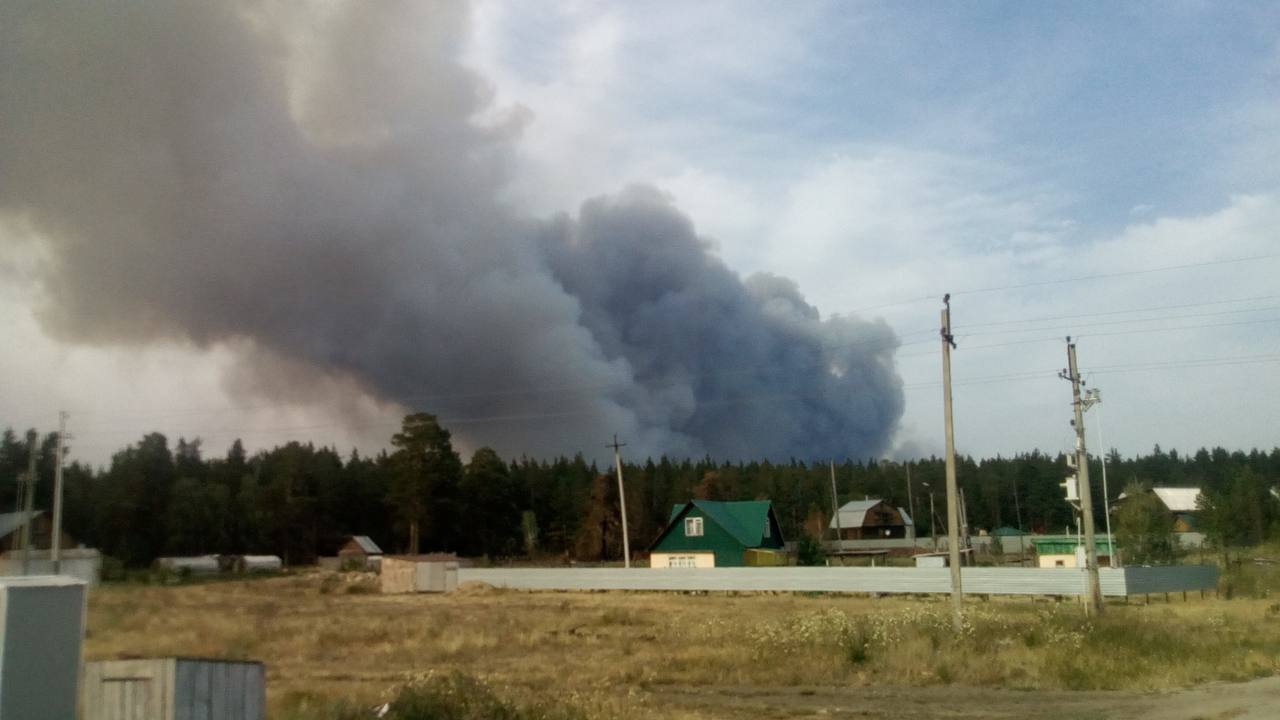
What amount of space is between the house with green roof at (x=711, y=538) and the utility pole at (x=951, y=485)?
38090 millimetres

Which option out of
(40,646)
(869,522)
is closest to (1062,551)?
(869,522)

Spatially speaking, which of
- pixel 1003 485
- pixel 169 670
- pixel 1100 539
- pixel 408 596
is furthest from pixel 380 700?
pixel 1003 485

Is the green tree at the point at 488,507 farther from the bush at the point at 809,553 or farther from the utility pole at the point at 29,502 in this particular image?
the utility pole at the point at 29,502

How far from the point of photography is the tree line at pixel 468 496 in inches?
912

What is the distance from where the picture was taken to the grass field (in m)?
16.2

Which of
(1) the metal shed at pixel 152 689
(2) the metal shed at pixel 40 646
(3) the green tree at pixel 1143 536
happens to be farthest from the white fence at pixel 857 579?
(2) the metal shed at pixel 40 646

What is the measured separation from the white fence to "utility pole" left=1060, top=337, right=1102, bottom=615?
7549 mm

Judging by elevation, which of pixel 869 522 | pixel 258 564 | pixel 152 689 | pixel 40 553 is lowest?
pixel 152 689

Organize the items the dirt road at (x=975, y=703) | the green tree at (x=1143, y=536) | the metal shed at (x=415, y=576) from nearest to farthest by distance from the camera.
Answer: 1. the dirt road at (x=975, y=703)
2. the green tree at (x=1143, y=536)
3. the metal shed at (x=415, y=576)

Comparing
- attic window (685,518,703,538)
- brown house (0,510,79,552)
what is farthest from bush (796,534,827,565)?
brown house (0,510,79,552)

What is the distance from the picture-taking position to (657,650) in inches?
963

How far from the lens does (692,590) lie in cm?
5141

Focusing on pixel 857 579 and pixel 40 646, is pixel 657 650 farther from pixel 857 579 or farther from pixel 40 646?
pixel 857 579

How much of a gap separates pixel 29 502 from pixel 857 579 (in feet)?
117
